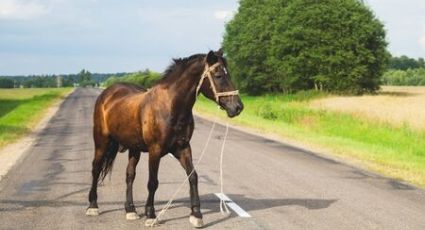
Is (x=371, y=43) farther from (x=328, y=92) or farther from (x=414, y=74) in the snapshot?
(x=414, y=74)

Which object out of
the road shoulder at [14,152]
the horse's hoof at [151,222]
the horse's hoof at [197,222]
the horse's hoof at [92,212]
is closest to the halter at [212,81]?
the horse's hoof at [197,222]

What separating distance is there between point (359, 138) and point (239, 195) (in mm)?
14648

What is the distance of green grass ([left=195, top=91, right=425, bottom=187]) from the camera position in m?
14.6

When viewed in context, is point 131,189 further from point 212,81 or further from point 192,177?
point 212,81

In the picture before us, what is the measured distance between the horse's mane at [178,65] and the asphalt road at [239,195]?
1.98 metres

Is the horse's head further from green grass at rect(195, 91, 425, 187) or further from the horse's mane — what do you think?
green grass at rect(195, 91, 425, 187)

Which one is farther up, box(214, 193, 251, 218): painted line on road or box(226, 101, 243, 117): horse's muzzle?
box(226, 101, 243, 117): horse's muzzle

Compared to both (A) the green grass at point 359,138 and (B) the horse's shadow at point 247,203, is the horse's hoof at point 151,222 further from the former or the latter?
(A) the green grass at point 359,138

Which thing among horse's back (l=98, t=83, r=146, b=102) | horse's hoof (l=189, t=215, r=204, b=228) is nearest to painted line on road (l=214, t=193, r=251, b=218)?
horse's hoof (l=189, t=215, r=204, b=228)

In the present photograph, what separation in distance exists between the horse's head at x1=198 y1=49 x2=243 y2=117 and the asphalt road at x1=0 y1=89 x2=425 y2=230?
1626 mm

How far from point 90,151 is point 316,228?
11.2 meters

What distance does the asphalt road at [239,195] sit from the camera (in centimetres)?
774

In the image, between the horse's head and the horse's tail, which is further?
the horse's tail

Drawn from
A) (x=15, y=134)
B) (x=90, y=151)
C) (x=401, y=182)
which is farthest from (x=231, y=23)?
(x=401, y=182)
